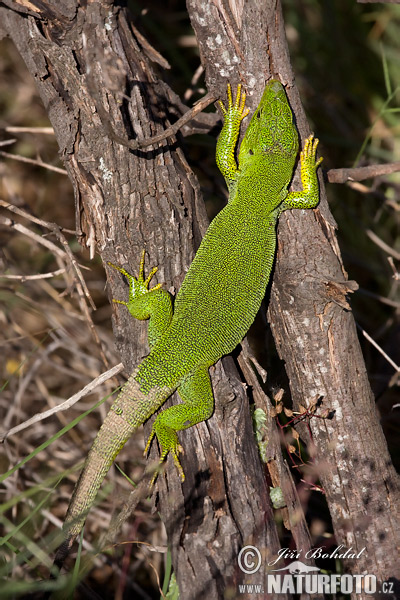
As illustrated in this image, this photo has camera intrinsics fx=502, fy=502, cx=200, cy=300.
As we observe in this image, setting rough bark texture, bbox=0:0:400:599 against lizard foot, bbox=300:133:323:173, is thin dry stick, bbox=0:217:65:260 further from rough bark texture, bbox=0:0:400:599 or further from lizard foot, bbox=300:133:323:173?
lizard foot, bbox=300:133:323:173

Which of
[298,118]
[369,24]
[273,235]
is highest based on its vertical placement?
[369,24]

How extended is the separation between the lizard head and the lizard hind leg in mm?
1568

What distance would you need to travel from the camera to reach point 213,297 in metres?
3.23

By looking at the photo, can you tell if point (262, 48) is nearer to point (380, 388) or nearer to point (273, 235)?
point (273, 235)

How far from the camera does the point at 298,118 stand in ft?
10.9

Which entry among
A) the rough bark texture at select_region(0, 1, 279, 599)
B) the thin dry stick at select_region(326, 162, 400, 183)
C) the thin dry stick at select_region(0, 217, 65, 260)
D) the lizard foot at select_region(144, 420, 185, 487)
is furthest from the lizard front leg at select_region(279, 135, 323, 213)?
the thin dry stick at select_region(0, 217, 65, 260)

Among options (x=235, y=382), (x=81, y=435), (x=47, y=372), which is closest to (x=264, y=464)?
(x=235, y=382)

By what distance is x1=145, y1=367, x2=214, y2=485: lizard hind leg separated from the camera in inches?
112

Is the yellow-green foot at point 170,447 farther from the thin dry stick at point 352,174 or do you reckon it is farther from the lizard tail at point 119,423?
the thin dry stick at point 352,174

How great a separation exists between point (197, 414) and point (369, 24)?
530cm

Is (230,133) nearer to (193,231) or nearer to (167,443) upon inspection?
(193,231)

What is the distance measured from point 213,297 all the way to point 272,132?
1185mm

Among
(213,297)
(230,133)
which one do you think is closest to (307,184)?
(230,133)

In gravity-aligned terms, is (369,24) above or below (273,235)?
above
